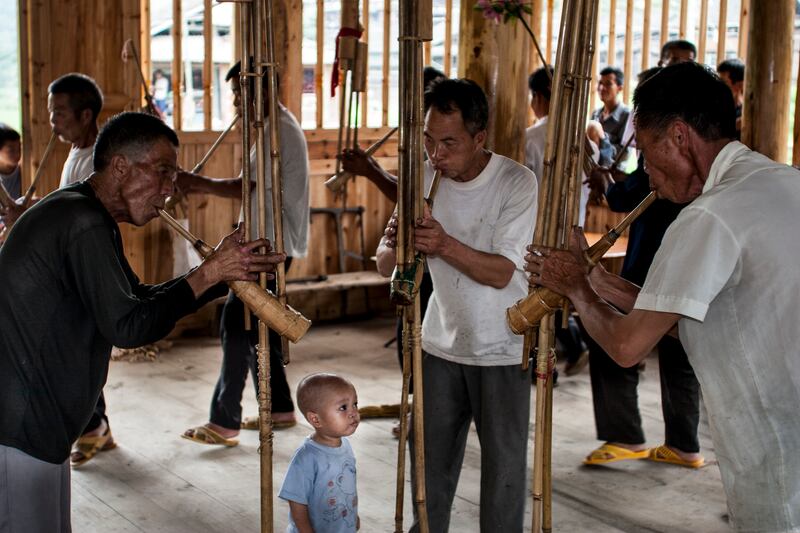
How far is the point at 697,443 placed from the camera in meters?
4.41

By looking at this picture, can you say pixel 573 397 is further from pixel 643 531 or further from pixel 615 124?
pixel 615 124

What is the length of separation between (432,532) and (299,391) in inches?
24.8

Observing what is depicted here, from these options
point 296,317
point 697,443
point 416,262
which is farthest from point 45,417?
point 697,443

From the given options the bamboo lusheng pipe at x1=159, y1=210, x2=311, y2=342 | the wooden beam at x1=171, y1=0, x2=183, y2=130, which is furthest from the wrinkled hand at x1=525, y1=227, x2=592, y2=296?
the wooden beam at x1=171, y1=0, x2=183, y2=130

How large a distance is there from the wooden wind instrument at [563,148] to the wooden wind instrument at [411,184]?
343 millimetres

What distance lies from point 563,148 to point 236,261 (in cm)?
77

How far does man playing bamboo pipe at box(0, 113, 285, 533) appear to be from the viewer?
2.29 metres

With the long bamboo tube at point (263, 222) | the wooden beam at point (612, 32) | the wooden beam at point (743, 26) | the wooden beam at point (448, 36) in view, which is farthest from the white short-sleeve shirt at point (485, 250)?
the wooden beam at point (743, 26)

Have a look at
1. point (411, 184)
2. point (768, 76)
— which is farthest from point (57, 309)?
point (768, 76)

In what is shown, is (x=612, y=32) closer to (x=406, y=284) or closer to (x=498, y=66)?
(x=498, y=66)

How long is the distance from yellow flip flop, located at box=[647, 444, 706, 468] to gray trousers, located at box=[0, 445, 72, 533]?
2.79 m

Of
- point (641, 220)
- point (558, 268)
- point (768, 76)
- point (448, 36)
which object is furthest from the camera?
point (448, 36)

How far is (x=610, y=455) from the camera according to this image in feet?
14.4

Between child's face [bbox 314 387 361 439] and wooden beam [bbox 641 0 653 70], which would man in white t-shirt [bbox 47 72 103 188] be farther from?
wooden beam [bbox 641 0 653 70]
